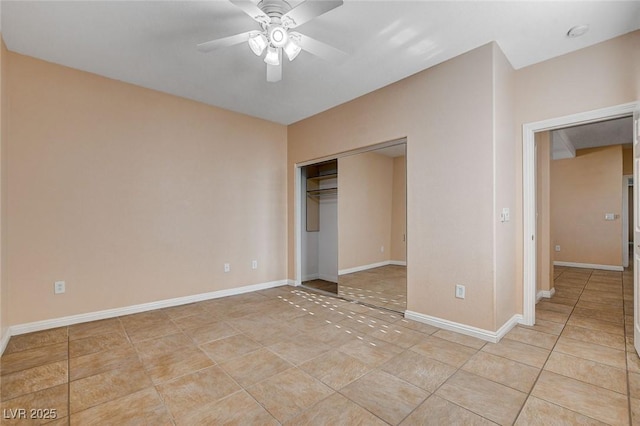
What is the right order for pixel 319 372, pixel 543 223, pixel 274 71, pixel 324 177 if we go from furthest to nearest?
1. pixel 324 177
2. pixel 543 223
3. pixel 274 71
4. pixel 319 372

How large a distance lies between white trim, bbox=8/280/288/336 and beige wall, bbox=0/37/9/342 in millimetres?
176

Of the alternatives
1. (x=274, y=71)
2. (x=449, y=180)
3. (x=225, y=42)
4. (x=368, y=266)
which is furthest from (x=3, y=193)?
(x=449, y=180)

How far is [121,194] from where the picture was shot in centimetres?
331

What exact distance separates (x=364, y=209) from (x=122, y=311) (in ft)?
10.4

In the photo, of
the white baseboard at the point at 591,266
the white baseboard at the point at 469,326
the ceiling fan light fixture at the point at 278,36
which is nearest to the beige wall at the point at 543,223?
the white baseboard at the point at 469,326

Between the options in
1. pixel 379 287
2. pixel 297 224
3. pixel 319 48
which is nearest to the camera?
Result: pixel 319 48

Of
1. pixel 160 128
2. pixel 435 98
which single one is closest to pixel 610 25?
pixel 435 98

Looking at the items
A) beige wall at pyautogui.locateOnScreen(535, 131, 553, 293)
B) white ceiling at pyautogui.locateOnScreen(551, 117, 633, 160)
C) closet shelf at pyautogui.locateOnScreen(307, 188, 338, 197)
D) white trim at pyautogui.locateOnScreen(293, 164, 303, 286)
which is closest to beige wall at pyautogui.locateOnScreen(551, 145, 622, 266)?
white ceiling at pyautogui.locateOnScreen(551, 117, 633, 160)

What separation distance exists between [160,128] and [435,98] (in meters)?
3.22

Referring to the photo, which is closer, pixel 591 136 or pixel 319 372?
pixel 319 372

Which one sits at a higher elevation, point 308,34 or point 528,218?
point 308,34

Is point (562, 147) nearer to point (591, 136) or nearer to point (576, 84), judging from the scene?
point (591, 136)

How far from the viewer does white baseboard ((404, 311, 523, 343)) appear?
8.49 ft

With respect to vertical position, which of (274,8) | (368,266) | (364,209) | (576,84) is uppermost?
(274,8)
